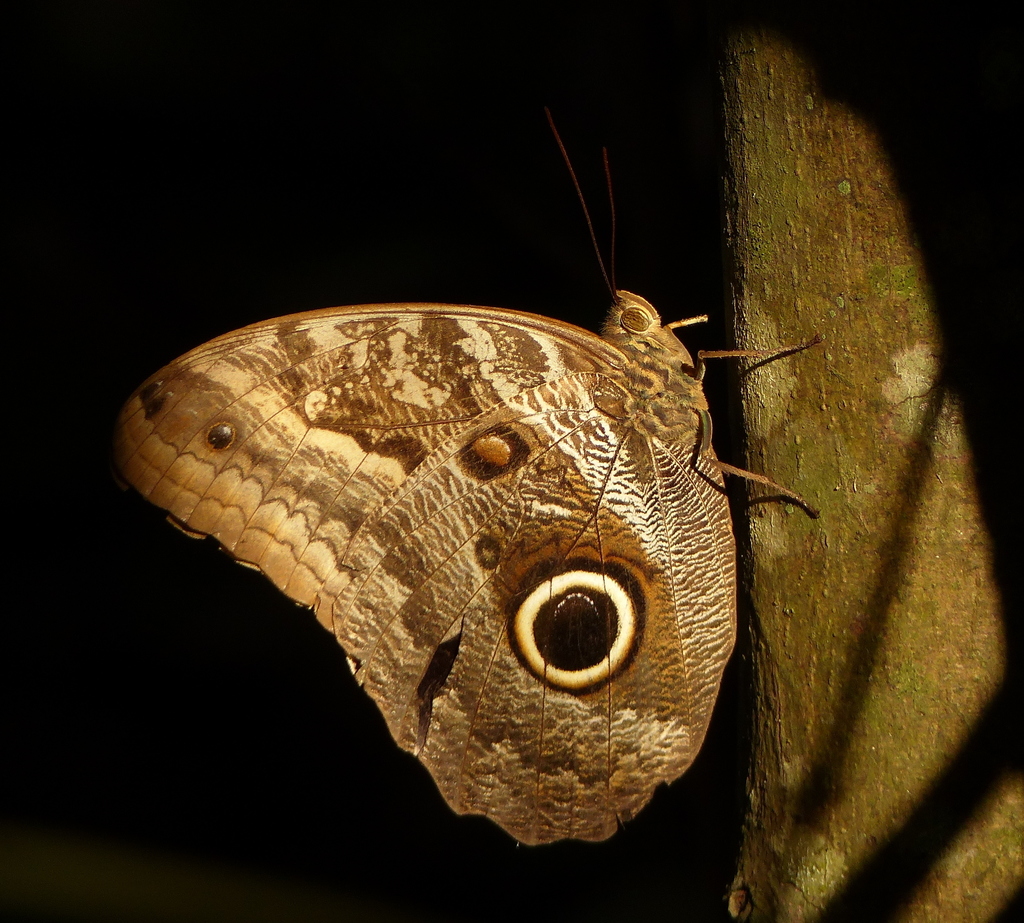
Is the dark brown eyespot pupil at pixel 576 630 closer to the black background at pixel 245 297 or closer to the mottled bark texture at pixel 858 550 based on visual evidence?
the mottled bark texture at pixel 858 550

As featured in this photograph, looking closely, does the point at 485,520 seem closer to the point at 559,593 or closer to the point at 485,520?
the point at 485,520

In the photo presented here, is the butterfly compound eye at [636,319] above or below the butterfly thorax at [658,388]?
above

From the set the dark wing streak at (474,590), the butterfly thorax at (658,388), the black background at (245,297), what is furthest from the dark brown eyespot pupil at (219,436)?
the black background at (245,297)

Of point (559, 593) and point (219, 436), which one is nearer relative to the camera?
point (219, 436)

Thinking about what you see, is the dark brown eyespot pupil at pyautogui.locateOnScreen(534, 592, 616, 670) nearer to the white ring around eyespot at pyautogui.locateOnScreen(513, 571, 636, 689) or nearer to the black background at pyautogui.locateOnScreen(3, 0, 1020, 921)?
the white ring around eyespot at pyautogui.locateOnScreen(513, 571, 636, 689)

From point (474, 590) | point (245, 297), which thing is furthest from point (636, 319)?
point (245, 297)

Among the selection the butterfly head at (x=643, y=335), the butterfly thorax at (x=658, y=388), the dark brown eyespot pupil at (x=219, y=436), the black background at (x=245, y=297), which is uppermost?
the butterfly head at (x=643, y=335)
